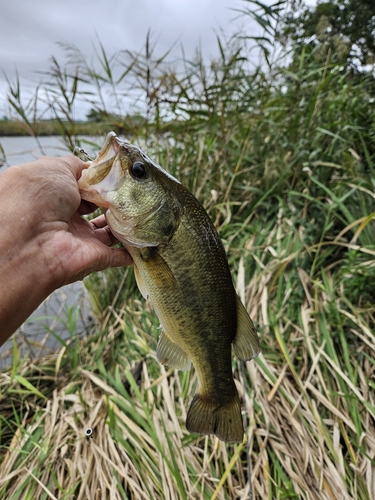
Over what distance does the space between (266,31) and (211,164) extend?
Result: 4.18 ft

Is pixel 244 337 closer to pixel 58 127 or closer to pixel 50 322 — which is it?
pixel 58 127

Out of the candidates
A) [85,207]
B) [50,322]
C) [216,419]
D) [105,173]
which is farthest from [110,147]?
[50,322]

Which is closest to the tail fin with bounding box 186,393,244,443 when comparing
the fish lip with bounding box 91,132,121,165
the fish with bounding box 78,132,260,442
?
the fish with bounding box 78,132,260,442

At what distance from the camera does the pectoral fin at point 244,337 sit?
155 centimetres

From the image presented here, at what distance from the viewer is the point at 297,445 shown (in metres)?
2.20

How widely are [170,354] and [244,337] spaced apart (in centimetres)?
35

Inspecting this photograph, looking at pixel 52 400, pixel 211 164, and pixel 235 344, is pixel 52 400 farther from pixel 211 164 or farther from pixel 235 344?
pixel 211 164

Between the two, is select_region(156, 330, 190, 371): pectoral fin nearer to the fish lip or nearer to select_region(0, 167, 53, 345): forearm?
select_region(0, 167, 53, 345): forearm

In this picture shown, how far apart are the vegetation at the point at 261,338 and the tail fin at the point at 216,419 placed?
1.94 ft

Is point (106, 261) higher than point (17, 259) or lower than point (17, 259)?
lower

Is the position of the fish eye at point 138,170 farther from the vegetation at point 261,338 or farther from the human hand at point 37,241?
the vegetation at point 261,338

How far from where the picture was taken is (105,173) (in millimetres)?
1401

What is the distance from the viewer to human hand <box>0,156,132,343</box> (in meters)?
1.25

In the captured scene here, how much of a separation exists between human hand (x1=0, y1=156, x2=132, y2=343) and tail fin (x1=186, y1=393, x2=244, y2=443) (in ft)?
2.54
